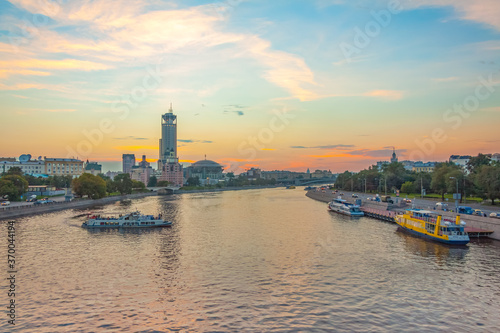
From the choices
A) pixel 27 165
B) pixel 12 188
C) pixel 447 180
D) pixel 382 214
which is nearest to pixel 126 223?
pixel 382 214

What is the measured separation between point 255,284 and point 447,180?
58.3 meters

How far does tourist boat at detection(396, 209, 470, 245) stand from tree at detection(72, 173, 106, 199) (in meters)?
77.1

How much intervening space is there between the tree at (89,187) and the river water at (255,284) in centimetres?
5330

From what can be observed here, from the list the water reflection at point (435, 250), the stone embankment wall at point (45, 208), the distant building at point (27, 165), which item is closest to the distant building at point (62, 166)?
the distant building at point (27, 165)

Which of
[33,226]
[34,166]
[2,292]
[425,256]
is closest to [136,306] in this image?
[2,292]

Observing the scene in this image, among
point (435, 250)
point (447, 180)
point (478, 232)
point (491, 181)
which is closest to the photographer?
point (435, 250)

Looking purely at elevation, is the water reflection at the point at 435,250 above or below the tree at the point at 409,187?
below

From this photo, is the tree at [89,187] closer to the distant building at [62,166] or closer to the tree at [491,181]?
the tree at [491,181]

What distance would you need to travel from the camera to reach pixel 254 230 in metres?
53.2

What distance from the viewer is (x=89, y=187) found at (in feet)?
326

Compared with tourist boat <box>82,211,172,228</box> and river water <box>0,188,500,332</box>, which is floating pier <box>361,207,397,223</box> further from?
tourist boat <box>82,211,172,228</box>

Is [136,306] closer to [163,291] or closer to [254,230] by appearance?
[163,291]

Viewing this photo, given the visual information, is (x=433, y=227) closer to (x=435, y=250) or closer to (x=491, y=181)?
(x=435, y=250)

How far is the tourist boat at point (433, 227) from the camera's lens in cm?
4097
